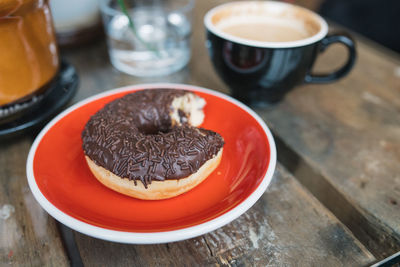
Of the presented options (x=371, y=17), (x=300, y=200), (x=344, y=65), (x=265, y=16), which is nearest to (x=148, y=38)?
(x=265, y=16)

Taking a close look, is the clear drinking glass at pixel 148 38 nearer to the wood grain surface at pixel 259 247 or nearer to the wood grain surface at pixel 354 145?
the wood grain surface at pixel 354 145

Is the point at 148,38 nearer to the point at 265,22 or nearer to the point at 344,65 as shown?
the point at 265,22

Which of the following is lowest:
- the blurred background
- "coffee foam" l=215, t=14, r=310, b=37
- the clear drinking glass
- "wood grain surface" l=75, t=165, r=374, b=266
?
the blurred background

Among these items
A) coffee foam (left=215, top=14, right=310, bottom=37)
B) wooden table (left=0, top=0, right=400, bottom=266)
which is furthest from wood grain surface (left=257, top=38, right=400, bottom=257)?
coffee foam (left=215, top=14, right=310, bottom=37)

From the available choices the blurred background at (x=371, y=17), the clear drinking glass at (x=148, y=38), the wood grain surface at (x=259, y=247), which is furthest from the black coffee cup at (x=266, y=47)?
the blurred background at (x=371, y=17)

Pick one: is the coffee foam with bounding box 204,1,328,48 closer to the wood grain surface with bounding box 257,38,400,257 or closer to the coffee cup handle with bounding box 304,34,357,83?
the coffee cup handle with bounding box 304,34,357,83
